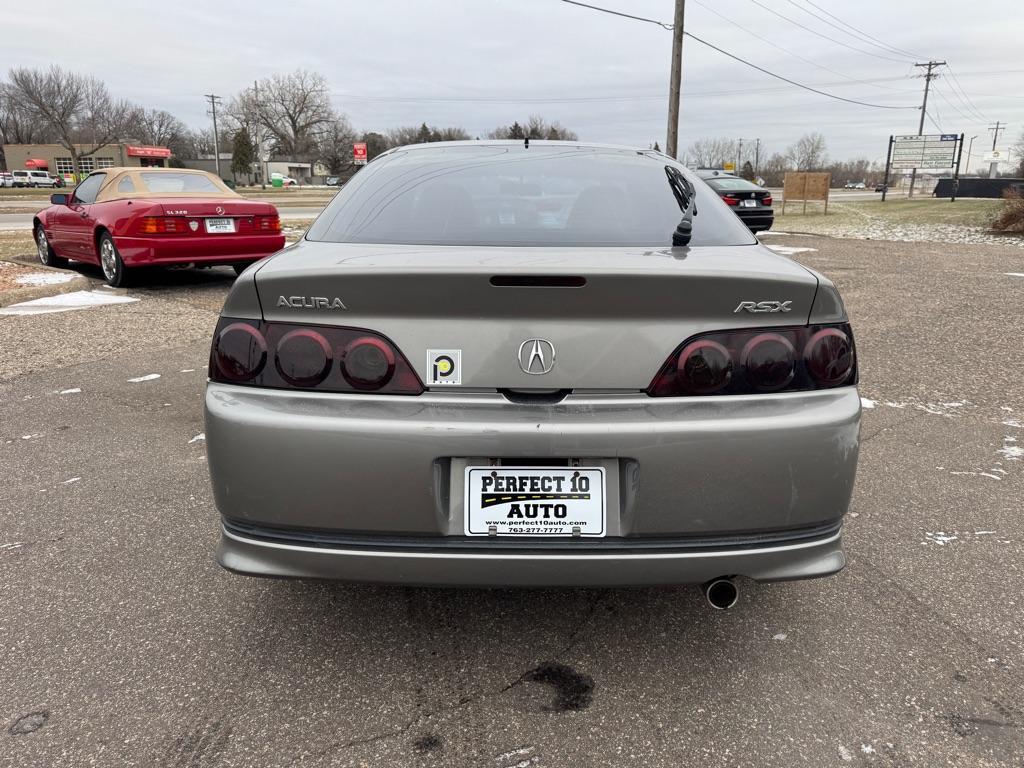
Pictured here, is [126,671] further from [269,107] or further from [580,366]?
[269,107]

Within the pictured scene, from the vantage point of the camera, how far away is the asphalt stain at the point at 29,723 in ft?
6.18

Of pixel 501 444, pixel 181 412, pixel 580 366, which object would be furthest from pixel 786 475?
pixel 181 412

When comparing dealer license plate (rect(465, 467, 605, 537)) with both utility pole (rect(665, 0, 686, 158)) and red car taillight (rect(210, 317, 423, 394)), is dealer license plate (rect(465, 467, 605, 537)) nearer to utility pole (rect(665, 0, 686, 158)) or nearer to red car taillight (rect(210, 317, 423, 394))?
red car taillight (rect(210, 317, 423, 394))

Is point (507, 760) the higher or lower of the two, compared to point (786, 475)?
lower

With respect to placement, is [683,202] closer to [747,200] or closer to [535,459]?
[535,459]

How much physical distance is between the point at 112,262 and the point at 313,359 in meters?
7.76

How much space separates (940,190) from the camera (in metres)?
49.9

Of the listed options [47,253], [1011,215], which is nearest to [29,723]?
[47,253]

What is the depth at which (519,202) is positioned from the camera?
2691 millimetres

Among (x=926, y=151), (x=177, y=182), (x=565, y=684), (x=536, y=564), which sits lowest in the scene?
(x=565, y=684)

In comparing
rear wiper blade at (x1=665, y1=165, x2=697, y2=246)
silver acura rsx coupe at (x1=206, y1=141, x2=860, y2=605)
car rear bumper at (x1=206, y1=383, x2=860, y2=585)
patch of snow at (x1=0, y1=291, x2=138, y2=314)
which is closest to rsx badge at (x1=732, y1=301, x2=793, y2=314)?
silver acura rsx coupe at (x1=206, y1=141, x2=860, y2=605)

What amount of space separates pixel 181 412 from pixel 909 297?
7871 millimetres

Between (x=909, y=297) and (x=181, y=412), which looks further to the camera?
(x=909, y=297)

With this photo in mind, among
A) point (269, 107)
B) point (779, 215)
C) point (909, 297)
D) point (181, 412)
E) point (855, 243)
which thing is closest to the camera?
point (181, 412)
